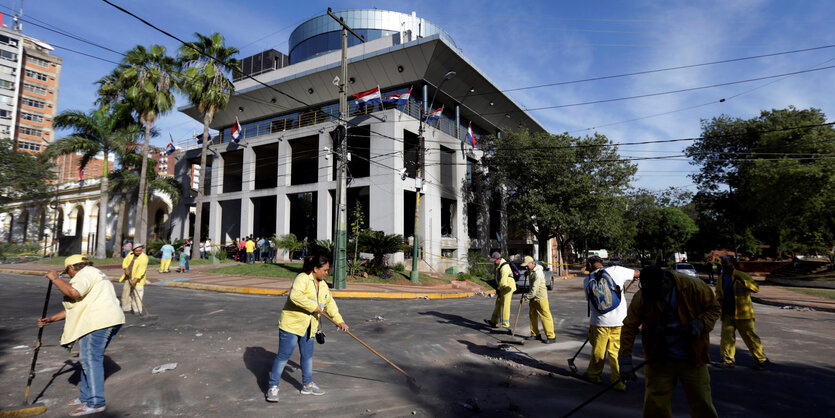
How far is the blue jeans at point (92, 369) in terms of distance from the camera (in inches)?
153

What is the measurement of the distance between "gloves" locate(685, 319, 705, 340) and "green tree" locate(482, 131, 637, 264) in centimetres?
2286

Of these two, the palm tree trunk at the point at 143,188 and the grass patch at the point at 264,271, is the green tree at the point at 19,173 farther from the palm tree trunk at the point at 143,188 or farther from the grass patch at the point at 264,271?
the grass patch at the point at 264,271

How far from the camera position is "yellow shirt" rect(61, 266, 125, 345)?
3.88 m

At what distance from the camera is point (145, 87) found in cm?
Result: 2503

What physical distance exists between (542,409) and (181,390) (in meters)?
4.09

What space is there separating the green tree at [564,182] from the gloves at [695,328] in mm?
22865

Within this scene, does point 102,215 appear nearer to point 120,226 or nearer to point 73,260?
point 120,226

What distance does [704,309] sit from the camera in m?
3.33

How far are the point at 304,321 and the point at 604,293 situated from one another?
3.77m

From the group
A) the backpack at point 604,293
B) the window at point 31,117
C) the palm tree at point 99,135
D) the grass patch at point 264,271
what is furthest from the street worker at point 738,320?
the window at point 31,117

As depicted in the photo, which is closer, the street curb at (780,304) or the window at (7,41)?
the street curb at (780,304)

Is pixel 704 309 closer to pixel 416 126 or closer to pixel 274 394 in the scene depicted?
pixel 274 394

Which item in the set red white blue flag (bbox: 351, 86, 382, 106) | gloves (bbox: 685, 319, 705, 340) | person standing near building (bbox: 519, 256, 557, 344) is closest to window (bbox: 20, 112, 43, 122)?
red white blue flag (bbox: 351, 86, 382, 106)

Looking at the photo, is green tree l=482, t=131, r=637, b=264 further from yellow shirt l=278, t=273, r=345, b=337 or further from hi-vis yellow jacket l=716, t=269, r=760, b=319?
yellow shirt l=278, t=273, r=345, b=337
